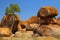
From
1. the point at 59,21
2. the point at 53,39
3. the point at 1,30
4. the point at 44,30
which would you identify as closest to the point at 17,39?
the point at 53,39

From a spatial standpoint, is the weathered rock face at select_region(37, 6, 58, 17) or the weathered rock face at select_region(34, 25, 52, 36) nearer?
the weathered rock face at select_region(34, 25, 52, 36)

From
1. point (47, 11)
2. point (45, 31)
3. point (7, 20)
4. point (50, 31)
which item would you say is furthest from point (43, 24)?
point (7, 20)

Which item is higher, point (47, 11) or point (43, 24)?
point (47, 11)

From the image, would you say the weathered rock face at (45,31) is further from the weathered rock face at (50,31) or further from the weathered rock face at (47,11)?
the weathered rock face at (47,11)

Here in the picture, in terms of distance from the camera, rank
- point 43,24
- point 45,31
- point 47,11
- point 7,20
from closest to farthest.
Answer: point 45,31, point 47,11, point 43,24, point 7,20

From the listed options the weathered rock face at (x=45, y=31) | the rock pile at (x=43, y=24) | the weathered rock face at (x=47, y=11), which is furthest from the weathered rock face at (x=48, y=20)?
the weathered rock face at (x=45, y=31)

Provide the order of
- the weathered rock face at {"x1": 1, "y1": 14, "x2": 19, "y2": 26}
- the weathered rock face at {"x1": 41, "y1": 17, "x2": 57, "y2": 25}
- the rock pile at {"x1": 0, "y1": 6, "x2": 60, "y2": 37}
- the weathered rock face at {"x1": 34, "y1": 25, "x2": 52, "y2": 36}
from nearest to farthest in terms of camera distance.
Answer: the weathered rock face at {"x1": 34, "y1": 25, "x2": 52, "y2": 36}, the rock pile at {"x1": 0, "y1": 6, "x2": 60, "y2": 37}, the weathered rock face at {"x1": 41, "y1": 17, "x2": 57, "y2": 25}, the weathered rock face at {"x1": 1, "y1": 14, "x2": 19, "y2": 26}

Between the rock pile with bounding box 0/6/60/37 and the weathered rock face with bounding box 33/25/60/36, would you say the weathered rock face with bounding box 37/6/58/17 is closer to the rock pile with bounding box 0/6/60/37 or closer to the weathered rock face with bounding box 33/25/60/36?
the rock pile with bounding box 0/6/60/37

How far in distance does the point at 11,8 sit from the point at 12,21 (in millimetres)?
3089

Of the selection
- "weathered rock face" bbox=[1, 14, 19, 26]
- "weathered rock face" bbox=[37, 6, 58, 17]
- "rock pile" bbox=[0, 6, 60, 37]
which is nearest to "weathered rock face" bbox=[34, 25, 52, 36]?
"rock pile" bbox=[0, 6, 60, 37]

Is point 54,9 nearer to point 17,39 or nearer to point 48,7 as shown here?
point 48,7

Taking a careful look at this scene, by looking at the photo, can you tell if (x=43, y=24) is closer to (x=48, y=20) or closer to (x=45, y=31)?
(x=48, y=20)

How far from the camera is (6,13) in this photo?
40812 mm

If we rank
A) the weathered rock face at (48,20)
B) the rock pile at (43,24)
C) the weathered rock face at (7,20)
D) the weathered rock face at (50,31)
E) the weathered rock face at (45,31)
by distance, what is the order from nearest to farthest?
1. the weathered rock face at (50,31)
2. the weathered rock face at (45,31)
3. the rock pile at (43,24)
4. the weathered rock face at (48,20)
5. the weathered rock face at (7,20)
